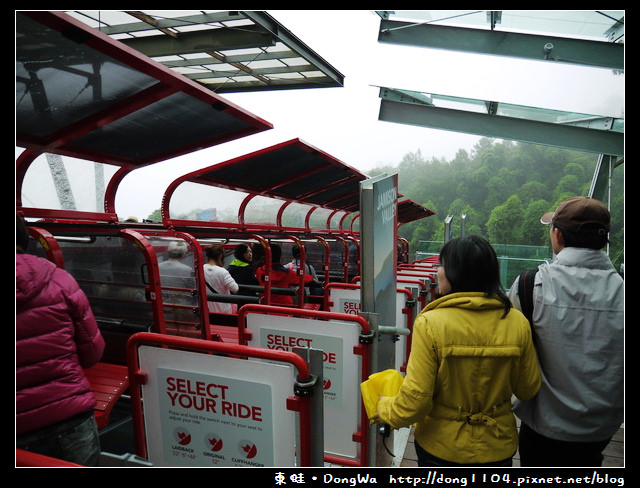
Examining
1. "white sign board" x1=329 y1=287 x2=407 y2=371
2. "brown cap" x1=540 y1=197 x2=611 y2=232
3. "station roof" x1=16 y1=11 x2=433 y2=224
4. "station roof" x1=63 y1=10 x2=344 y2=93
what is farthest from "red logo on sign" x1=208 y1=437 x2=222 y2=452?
"station roof" x1=63 y1=10 x2=344 y2=93

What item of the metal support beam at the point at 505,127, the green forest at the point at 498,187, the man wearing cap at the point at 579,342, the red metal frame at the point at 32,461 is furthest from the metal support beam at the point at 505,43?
the green forest at the point at 498,187

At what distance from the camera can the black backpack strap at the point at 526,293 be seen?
5.80ft

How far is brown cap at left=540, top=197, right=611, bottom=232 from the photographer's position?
1724 millimetres

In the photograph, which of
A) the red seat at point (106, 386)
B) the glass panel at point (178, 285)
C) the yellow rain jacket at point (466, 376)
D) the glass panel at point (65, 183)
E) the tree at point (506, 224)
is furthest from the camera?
the tree at point (506, 224)

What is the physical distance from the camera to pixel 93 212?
3736 mm

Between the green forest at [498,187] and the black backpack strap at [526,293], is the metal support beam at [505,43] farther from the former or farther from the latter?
the green forest at [498,187]

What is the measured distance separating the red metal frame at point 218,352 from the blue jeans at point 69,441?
1.11 feet

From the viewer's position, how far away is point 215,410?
203 cm

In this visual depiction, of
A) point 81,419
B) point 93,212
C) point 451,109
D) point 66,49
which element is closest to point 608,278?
point 81,419

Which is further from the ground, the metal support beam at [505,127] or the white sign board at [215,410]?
the metal support beam at [505,127]

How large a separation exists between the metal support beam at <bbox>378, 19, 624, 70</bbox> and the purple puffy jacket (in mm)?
4835

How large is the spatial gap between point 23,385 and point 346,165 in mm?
5526

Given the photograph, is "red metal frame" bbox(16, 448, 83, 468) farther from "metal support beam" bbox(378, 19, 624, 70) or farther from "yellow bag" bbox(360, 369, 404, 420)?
"metal support beam" bbox(378, 19, 624, 70)

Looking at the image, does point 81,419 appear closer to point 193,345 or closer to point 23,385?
point 23,385
